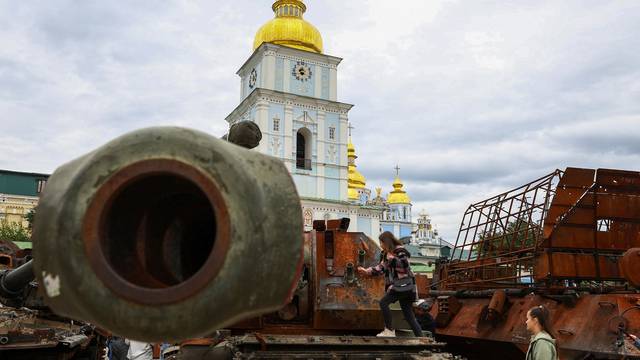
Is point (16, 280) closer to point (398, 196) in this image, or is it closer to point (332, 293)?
point (332, 293)

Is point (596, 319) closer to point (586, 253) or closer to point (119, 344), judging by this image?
point (586, 253)

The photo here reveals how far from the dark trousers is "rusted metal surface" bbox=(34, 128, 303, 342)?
395cm

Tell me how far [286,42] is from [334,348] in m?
42.3

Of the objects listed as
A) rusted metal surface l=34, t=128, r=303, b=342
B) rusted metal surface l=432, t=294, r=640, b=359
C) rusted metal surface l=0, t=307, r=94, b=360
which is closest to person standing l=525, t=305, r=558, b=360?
rusted metal surface l=432, t=294, r=640, b=359

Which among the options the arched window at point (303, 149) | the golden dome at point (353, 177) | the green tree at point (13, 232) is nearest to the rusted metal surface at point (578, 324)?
the arched window at point (303, 149)

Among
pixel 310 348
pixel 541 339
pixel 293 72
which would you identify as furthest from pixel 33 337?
pixel 293 72

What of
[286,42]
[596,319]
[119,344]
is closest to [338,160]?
[286,42]

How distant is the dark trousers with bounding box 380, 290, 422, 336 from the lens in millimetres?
5906

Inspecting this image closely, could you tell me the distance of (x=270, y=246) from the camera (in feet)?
6.52

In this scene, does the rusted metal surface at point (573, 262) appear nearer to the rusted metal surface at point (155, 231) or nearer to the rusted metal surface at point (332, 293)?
the rusted metal surface at point (332, 293)

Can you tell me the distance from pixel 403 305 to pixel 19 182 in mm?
46930

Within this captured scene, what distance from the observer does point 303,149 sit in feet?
151

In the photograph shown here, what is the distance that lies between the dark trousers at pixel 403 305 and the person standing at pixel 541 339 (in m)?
1.33

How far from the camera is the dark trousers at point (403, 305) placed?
5906mm
